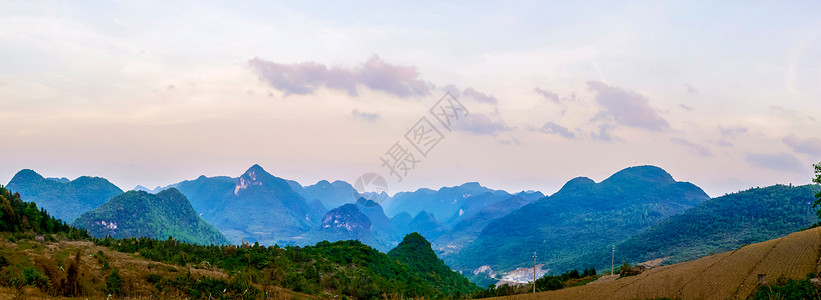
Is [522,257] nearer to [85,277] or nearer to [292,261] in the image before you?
[292,261]

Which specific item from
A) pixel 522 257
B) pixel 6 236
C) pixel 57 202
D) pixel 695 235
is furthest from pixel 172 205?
pixel 695 235

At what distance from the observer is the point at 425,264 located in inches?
3740

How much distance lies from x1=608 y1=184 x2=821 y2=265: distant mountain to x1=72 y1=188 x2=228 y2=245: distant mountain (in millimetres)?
144461

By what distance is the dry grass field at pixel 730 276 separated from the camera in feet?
53.9

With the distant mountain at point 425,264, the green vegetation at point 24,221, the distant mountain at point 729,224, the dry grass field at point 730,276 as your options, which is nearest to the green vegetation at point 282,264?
the green vegetation at point 24,221

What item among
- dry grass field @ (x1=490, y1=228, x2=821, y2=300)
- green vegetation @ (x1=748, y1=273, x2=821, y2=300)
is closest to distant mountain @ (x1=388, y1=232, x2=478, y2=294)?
dry grass field @ (x1=490, y1=228, x2=821, y2=300)

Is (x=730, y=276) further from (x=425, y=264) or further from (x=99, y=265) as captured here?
(x=425, y=264)

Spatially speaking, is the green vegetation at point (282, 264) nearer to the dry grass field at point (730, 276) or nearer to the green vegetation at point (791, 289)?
the dry grass field at point (730, 276)

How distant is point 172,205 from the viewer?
178125mm

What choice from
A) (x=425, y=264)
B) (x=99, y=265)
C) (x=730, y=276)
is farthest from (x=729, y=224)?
(x=99, y=265)

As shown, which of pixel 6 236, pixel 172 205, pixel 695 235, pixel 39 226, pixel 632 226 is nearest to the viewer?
pixel 6 236

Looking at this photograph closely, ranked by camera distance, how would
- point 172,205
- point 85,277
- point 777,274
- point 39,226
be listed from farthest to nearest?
point 172,205
point 39,226
point 85,277
point 777,274

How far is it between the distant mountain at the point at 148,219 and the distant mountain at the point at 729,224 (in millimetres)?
144461

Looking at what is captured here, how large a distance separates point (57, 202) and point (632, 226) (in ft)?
907
